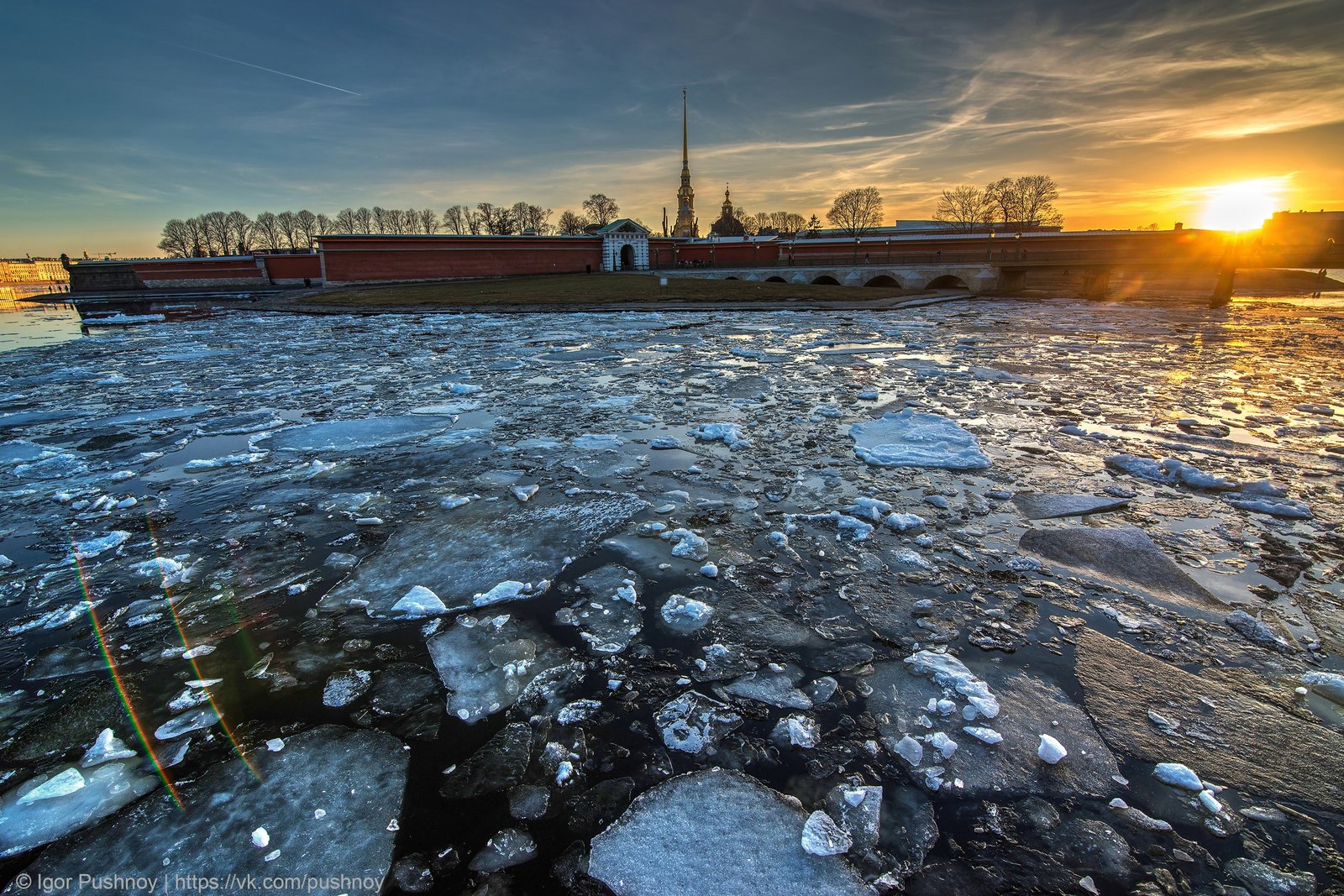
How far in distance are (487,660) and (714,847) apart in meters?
1.19

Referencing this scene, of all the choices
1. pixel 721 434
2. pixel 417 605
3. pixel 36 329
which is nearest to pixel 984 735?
pixel 417 605

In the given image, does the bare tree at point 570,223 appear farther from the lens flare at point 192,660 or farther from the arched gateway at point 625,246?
the lens flare at point 192,660

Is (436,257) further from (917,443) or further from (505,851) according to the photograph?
(505,851)

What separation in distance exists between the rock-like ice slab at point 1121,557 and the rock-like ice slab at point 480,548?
2.38 meters

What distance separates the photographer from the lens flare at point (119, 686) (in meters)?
1.80

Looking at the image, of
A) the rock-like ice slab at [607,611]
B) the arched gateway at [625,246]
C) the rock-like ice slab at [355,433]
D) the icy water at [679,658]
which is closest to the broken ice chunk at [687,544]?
the icy water at [679,658]

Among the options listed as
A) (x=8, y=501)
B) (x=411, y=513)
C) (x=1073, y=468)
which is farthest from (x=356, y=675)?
(x=1073, y=468)

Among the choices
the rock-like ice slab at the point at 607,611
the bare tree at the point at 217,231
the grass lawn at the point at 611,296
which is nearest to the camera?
the rock-like ice slab at the point at 607,611

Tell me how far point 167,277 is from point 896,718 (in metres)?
69.6

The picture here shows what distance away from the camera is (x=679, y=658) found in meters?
2.33

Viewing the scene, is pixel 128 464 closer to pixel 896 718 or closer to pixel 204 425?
pixel 204 425

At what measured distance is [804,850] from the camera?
1.54 meters

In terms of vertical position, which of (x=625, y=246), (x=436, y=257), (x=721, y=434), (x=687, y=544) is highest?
(x=625, y=246)

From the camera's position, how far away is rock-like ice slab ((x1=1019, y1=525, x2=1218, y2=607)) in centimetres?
272
